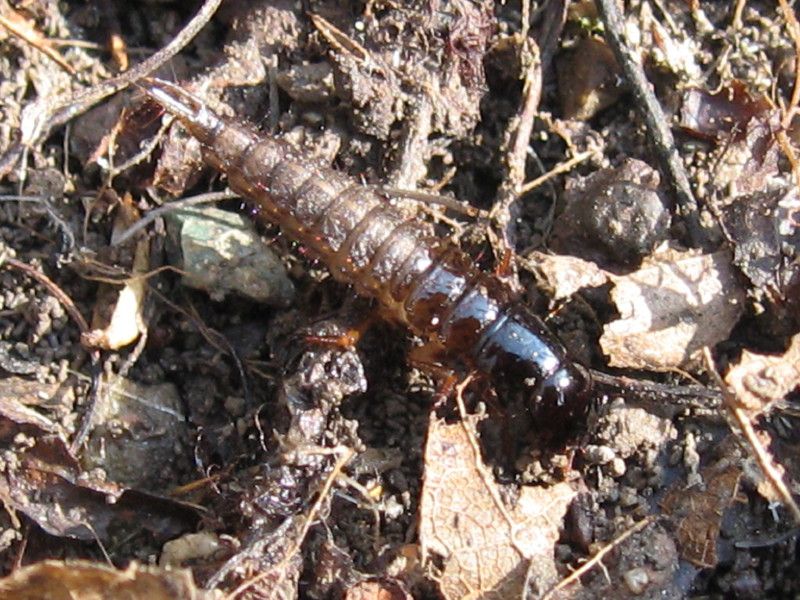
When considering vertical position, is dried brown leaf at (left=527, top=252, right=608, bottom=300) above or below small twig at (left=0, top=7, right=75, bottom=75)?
below

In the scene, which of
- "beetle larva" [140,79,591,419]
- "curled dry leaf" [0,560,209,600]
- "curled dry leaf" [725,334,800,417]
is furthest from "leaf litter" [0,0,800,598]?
"curled dry leaf" [0,560,209,600]

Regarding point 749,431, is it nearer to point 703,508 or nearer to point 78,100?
point 703,508

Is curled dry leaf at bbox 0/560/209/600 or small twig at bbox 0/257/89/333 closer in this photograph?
curled dry leaf at bbox 0/560/209/600

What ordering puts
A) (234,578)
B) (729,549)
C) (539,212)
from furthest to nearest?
(539,212) → (729,549) → (234,578)

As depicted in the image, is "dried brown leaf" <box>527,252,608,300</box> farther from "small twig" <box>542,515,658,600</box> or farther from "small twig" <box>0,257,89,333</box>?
"small twig" <box>0,257,89,333</box>

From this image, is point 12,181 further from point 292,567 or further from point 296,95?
point 292,567

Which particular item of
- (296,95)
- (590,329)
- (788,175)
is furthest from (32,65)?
(788,175)

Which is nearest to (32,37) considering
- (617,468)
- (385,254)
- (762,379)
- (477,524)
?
(385,254)
